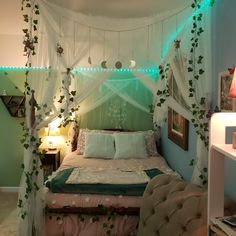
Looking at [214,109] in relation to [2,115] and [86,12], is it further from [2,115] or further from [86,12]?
[2,115]

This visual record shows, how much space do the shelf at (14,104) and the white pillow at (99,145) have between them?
114 cm

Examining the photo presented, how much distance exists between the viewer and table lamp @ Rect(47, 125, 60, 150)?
4664 millimetres

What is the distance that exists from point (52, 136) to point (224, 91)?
10.4 feet

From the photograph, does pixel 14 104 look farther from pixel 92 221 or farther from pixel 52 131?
pixel 92 221

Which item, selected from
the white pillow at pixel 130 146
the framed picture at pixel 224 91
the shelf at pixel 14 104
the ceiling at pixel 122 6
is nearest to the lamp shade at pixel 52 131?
the shelf at pixel 14 104

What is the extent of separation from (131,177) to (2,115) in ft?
8.67

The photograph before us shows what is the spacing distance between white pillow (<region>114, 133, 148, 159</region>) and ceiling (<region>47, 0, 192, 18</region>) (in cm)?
198

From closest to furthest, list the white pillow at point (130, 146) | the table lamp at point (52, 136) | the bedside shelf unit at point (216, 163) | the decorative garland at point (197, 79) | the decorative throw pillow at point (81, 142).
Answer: the bedside shelf unit at point (216, 163) < the decorative garland at point (197, 79) < the white pillow at point (130, 146) < the decorative throw pillow at point (81, 142) < the table lamp at point (52, 136)

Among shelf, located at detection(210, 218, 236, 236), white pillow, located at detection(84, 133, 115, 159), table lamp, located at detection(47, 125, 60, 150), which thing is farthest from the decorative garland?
table lamp, located at detection(47, 125, 60, 150)

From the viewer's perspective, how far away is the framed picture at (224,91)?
6.47ft

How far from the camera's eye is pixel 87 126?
4.83m

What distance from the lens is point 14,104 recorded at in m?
4.71

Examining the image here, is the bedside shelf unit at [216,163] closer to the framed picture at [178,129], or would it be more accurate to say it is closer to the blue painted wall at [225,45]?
the blue painted wall at [225,45]

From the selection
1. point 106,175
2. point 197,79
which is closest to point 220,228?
point 197,79
